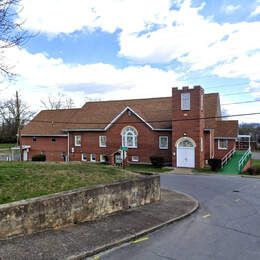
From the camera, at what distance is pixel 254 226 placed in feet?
39.0

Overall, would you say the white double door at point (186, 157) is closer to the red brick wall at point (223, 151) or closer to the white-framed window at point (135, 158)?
the white-framed window at point (135, 158)

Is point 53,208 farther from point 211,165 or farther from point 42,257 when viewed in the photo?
point 211,165

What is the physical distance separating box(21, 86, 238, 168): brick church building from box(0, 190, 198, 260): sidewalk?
75.8 ft

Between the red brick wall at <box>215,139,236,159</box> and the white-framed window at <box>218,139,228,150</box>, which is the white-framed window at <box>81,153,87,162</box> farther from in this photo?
the white-framed window at <box>218,139,228,150</box>

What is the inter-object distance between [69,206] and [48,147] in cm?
3638

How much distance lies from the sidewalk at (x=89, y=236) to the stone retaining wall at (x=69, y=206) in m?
0.25

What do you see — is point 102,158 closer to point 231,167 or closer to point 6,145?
point 231,167

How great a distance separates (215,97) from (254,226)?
107 feet

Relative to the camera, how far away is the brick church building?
36.7 meters

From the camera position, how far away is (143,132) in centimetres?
3959

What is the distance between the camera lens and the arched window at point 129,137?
4025cm

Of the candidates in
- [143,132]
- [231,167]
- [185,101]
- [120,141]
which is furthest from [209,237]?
[120,141]

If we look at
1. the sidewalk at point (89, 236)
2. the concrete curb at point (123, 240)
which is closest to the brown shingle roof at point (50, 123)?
the sidewalk at point (89, 236)

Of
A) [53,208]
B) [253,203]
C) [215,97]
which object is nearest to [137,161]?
[215,97]
